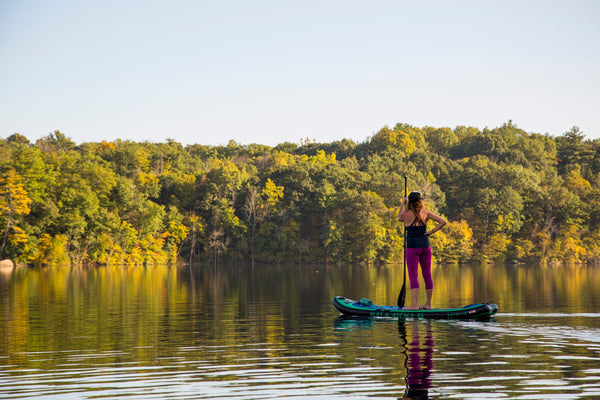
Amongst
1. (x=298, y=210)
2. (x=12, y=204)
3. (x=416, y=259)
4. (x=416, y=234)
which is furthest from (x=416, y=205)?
(x=298, y=210)

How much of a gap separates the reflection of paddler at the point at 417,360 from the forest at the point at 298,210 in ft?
207

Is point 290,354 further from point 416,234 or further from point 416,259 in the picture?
point 416,234

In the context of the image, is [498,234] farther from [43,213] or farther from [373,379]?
[373,379]

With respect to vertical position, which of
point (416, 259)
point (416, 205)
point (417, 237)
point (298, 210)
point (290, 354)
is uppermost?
point (298, 210)

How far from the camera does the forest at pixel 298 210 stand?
3044 inches

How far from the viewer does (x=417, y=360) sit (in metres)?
12.2

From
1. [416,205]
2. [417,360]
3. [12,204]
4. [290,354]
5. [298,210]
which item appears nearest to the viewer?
[417,360]

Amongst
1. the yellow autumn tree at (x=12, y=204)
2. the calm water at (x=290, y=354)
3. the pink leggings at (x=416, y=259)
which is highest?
the yellow autumn tree at (x=12, y=204)

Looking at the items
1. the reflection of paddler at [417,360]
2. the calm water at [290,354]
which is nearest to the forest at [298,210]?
the calm water at [290,354]

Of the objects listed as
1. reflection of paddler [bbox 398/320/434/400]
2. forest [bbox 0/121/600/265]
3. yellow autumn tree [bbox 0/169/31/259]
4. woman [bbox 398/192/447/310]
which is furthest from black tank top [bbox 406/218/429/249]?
forest [bbox 0/121/600/265]

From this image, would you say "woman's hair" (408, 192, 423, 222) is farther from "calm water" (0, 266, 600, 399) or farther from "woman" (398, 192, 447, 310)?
"calm water" (0, 266, 600, 399)

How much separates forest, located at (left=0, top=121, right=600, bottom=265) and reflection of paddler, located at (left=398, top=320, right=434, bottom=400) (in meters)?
63.2

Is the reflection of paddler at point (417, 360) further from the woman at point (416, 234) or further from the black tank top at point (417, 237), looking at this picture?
the black tank top at point (417, 237)

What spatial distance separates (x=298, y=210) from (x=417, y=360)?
7535cm
